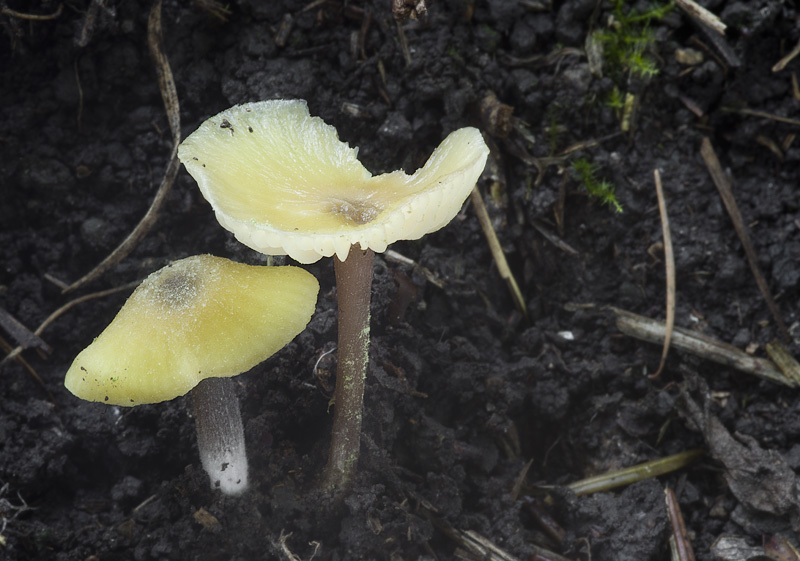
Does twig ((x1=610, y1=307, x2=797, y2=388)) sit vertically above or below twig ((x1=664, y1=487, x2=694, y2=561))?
above

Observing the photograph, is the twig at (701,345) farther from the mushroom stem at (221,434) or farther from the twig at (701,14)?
the mushroom stem at (221,434)

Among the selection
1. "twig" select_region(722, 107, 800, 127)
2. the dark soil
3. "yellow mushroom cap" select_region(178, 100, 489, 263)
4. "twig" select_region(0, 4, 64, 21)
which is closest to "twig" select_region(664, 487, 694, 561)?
the dark soil

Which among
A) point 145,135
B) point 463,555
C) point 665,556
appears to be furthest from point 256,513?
point 145,135

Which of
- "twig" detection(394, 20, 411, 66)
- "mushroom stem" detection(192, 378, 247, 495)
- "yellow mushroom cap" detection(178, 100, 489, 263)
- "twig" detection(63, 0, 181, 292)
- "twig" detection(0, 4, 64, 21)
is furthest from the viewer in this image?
"twig" detection(394, 20, 411, 66)

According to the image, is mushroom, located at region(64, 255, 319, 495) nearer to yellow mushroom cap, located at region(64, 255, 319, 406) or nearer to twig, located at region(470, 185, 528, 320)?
yellow mushroom cap, located at region(64, 255, 319, 406)

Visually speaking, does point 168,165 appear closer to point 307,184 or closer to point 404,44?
point 307,184

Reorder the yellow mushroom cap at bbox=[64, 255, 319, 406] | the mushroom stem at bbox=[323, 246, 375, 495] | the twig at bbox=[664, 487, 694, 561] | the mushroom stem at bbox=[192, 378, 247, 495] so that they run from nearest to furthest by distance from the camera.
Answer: the yellow mushroom cap at bbox=[64, 255, 319, 406], the mushroom stem at bbox=[323, 246, 375, 495], the mushroom stem at bbox=[192, 378, 247, 495], the twig at bbox=[664, 487, 694, 561]

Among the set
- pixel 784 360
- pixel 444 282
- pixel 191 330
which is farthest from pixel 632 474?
pixel 191 330

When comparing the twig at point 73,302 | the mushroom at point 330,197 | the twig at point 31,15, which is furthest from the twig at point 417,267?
the twig at point 31,15
